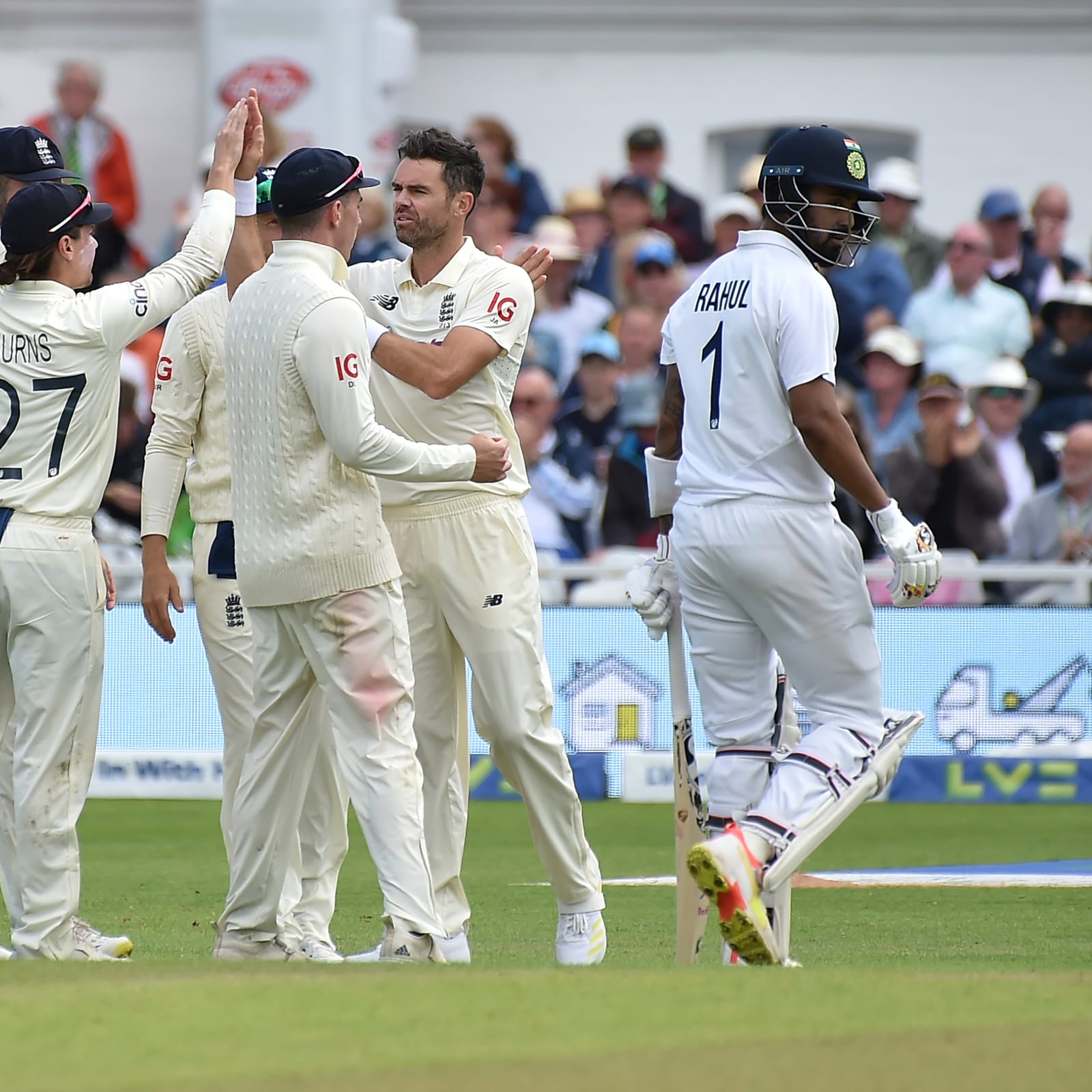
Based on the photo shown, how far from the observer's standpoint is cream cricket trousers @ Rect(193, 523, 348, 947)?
7141 millimetres

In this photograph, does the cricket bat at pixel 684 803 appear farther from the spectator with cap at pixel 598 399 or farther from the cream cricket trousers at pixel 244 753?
the spectator with cap at pixel 598 399

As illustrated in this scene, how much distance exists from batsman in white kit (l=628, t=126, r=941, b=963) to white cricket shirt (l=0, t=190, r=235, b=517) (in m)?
1.57

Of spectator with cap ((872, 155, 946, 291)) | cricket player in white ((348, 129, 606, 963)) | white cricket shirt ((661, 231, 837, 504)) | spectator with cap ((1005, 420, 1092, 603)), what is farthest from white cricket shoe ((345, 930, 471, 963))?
spectator with cap ((872, 155, 946, 291))

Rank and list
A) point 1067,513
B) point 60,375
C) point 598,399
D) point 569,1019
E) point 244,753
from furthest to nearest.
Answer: point 598,399 < point 1067,513 < point 244,753 < point 60,375 < point 569,1019

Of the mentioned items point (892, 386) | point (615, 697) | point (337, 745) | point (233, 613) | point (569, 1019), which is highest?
point (892, 386)

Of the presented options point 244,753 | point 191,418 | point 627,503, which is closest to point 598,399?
point 627,503

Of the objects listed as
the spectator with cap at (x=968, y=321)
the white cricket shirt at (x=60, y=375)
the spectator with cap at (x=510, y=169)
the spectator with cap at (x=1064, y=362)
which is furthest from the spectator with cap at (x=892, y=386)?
the white cricket shirt at (x=60, y=375)

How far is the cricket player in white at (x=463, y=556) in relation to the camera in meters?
6.91

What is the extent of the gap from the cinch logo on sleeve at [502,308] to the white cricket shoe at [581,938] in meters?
1.85

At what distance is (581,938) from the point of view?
6.98 m

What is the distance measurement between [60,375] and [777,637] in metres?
2.16

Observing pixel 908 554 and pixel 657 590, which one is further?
pixel 657 590

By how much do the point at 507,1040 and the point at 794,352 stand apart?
7.60 ft

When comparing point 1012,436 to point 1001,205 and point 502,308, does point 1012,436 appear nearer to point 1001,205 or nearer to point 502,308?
point 1001,205
